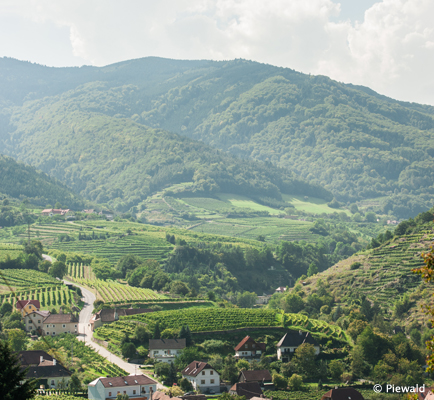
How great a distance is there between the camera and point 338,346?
74.7 m

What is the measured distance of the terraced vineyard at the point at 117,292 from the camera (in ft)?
313

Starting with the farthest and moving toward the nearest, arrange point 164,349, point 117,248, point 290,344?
point 117,248 < point 290,344 < point 164,349

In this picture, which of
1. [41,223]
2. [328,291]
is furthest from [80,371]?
[41,223]

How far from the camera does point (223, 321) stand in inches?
3164

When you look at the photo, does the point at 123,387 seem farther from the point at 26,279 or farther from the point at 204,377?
the point at 26,279

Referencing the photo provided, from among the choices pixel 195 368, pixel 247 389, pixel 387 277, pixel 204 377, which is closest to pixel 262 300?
pixel 387 277

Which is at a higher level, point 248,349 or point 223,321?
point 223,321

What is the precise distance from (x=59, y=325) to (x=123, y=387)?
2490cm

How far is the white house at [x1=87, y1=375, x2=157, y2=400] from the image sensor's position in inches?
2136

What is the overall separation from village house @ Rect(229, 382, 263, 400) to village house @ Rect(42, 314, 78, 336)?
1044 inches

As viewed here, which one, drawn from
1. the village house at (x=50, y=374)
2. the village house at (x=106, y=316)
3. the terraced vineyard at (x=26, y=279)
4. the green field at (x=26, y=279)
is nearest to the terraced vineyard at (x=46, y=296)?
the green field at (x=26, y=279)

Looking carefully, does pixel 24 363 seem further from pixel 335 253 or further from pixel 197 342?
pixel 335 253

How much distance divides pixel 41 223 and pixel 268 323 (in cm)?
11102

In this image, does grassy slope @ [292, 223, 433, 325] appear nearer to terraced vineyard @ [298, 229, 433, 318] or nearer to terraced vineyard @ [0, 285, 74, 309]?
terraced vineyard @ [298, 229, 433, 318]
